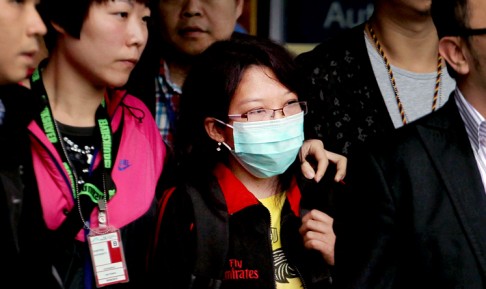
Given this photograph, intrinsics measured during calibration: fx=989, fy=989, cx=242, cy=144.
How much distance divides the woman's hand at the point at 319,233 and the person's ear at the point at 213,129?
44 cm

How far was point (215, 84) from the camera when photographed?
358cm

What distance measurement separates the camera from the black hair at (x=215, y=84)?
11.7 feet

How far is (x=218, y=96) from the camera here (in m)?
3.56

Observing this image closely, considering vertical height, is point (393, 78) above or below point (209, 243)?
above

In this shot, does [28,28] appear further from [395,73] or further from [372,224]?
Answer: [395,73]

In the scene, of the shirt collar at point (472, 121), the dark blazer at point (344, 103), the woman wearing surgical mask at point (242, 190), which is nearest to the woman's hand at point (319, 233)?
the woman wearing surgical mask at point (242, 190)

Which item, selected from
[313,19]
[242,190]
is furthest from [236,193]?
[313,19]

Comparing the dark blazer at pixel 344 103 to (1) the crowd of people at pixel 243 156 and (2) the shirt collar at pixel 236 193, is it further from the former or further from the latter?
(2) the shirt collar at pixel 236 193

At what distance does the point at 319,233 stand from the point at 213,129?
56 centimetres

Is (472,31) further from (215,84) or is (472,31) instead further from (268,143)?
(215,84)

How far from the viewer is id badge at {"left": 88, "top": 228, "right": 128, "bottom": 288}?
10.6ft

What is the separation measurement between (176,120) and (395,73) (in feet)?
2.99

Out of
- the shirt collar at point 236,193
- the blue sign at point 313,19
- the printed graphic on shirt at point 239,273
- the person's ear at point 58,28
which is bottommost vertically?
the printed graphic on shirt at point 239,273

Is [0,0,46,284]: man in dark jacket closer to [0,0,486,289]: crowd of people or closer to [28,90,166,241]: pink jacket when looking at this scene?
[0,0,486,289]: crowd of people
